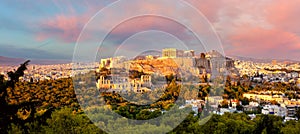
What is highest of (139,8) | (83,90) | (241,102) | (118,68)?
(139,8)

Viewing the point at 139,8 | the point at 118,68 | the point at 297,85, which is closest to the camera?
the point at 139,8

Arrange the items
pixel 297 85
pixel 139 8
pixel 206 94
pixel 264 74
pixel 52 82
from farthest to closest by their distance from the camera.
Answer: pixel 264 74 → pixel 297 85 → pixel 52 82 → pixel 206 94 → pixel 139 8

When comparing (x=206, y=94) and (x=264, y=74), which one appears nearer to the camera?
(x=206, y=94)

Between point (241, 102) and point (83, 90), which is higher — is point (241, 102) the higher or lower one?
the lower one

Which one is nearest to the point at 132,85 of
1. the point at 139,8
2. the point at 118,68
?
A: the point at 118,68

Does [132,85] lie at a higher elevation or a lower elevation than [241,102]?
higher

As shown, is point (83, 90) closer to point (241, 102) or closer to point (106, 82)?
point (106, 82)

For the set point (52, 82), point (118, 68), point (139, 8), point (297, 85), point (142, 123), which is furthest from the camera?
point (297, 85)

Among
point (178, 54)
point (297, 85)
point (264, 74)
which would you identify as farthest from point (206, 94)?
point (264, 74)

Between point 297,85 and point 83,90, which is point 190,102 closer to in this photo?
point 83,90
